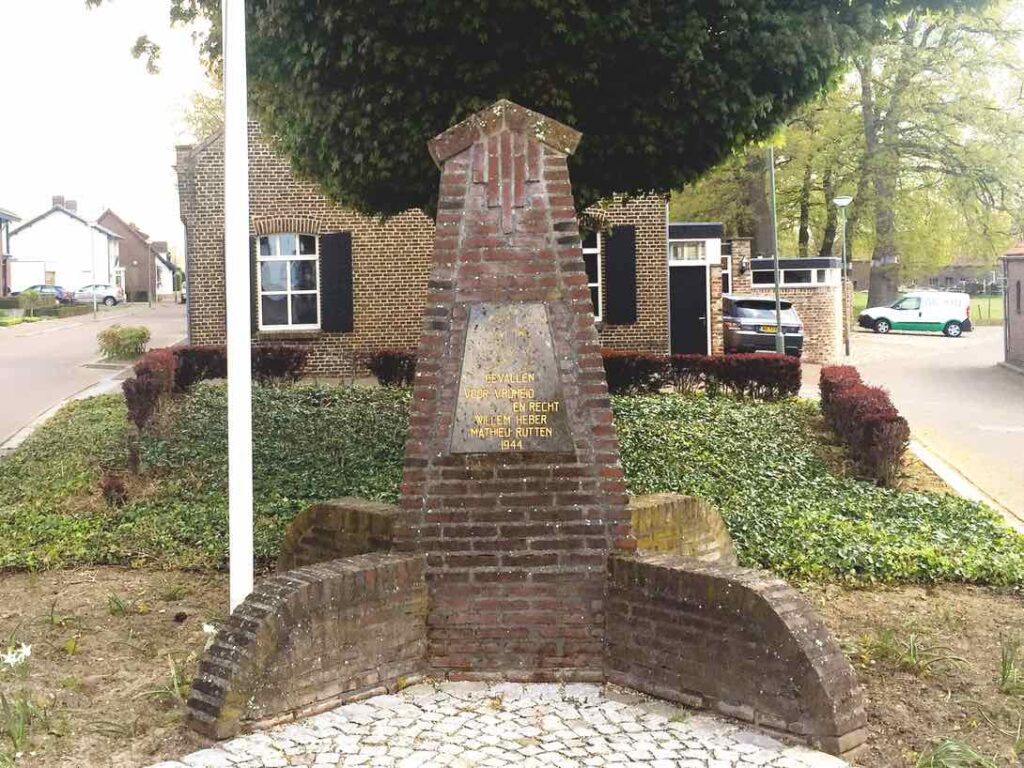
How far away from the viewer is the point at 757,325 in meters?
29.9

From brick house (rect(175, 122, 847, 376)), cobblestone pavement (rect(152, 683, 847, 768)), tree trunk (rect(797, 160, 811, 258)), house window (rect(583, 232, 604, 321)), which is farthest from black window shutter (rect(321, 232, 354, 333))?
tree trunk (rect(797, 160, 811, 258))

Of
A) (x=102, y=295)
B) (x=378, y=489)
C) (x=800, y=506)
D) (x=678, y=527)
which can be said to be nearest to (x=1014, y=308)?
(x=800, y=506)

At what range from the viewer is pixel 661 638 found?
17.9ft

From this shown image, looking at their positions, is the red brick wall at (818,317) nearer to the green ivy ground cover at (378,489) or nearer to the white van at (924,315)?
the white van at (924,315)

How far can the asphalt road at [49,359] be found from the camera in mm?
20250

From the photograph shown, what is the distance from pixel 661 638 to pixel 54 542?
19.6 ft

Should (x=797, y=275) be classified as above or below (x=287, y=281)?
above

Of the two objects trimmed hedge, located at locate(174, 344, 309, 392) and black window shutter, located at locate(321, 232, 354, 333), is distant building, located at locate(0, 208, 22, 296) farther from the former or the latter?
trimmed hedge, located at locate(174, 344, 309, 392)

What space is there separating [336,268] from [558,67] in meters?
13.8

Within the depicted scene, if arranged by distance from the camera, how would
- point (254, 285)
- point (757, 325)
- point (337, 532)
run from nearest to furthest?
point (337, 532) → point (254, 285) → point (757, 325)

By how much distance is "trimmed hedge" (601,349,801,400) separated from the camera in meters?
18.1

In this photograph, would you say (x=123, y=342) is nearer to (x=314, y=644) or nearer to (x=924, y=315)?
(x=314, y=644)

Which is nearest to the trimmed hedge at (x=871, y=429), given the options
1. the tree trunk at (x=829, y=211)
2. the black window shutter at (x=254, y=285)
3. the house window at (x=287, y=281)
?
the house window at (x=287, y=281)

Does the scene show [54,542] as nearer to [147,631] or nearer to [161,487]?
[161,487]
